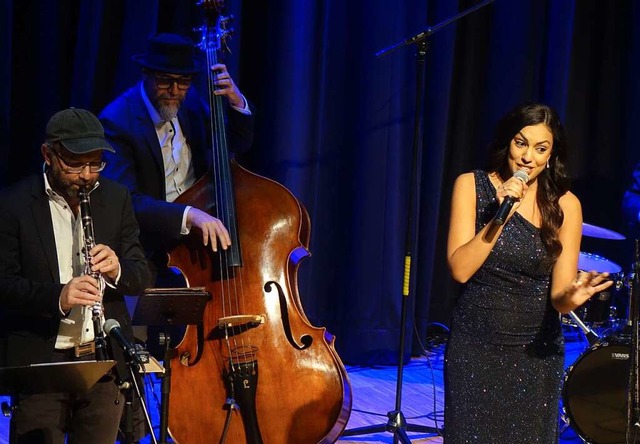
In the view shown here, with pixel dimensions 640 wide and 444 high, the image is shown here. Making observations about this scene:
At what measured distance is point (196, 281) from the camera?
3.45m

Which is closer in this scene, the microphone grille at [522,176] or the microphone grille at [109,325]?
the microphone grille at [109,325]

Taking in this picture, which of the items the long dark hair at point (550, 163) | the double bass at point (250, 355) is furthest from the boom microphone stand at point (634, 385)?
the double bass at point (250, 355)

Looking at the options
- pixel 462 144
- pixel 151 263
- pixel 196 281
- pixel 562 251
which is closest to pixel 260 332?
pixel 196 281

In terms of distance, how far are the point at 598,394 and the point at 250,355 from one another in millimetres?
1708

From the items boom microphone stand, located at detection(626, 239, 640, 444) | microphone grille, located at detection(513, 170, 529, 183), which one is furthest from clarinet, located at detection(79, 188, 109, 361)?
boom microphone stand, located at detection(626, 239, 640, 444)

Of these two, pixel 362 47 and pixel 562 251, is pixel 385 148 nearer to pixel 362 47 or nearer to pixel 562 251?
pixel 362 47

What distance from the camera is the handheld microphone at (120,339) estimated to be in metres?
2.50

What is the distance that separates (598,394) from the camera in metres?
4.11

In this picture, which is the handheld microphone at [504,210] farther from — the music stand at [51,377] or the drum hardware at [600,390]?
the drum hardware at [600,390]

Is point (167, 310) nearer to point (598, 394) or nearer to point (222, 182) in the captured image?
point (222, 182)

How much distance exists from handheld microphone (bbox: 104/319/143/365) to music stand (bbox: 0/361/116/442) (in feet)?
0.22

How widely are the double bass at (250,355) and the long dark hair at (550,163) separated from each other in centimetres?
89

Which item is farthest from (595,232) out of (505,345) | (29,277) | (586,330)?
(29,277)

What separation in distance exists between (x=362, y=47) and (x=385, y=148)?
1.99 feet
